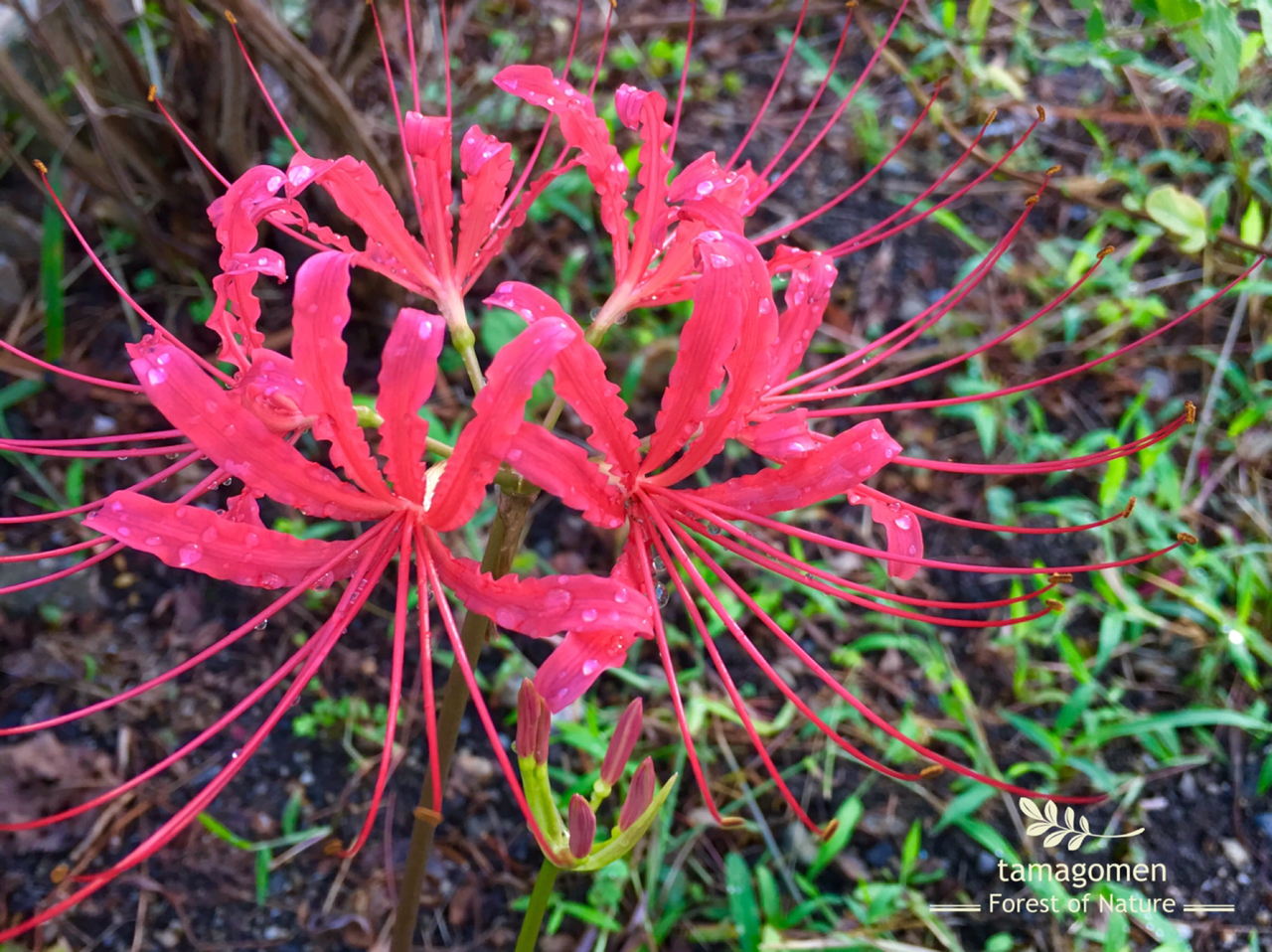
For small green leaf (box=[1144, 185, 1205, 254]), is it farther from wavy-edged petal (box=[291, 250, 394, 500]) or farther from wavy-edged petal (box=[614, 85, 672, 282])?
wavy-edged petal (box=[291, 250, 394, 500])

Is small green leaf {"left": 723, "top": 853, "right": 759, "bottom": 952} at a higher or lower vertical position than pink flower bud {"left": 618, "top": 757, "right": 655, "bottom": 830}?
lower

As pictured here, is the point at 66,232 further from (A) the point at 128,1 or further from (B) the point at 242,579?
(B) the point at 242,579

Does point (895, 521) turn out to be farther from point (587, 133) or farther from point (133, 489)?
point (133, 489)

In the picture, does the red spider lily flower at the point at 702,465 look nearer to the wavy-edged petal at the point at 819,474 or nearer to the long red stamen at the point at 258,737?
the wavy-edged petal at the point at 819,474

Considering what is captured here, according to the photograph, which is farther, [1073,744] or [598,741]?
[1073,744]

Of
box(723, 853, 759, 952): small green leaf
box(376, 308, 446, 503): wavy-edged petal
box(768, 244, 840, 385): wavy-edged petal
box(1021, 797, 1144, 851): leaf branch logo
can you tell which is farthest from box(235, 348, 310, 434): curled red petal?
box(1021, 797, 1144, 851): leaf branch logo

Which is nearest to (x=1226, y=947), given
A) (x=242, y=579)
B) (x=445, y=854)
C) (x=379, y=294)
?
(x=445, y=854)

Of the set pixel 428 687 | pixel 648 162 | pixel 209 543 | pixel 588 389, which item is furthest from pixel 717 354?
pixel 209 543
